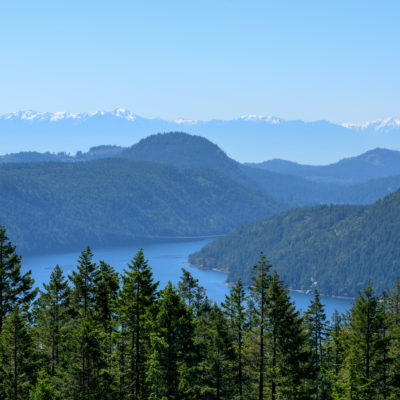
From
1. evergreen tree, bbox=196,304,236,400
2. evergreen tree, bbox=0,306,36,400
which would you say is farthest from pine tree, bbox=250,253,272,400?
evergreen tree, bbox=0,306,36,400

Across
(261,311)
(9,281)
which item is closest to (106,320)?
(9,281)

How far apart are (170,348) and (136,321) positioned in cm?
372

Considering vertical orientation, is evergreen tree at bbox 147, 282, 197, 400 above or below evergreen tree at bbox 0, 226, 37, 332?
below

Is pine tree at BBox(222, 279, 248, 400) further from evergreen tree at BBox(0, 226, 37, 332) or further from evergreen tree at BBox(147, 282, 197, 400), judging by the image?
evergreen tree at BBox(0, 226, 37, 332)

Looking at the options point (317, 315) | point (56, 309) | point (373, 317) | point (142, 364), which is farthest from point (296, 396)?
point (56, 309)

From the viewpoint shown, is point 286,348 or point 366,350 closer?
point 366,350

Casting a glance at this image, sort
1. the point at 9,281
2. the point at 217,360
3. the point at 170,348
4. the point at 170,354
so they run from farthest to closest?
1. the point at 9,281
2. the point at 217,360
3. the point at 170,354
4. the point at 170,348

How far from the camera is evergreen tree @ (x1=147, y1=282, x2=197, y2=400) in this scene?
174 feet

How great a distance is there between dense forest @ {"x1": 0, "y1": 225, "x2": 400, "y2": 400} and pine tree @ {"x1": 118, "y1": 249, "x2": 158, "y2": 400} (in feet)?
0.27

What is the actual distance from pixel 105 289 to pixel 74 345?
6442 millimetres

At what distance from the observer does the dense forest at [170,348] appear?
2098 inches

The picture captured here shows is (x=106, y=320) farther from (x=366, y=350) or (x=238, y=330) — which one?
(x=366, y=350)

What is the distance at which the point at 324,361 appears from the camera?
2849 inches

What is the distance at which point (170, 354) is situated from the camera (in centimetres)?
5397
